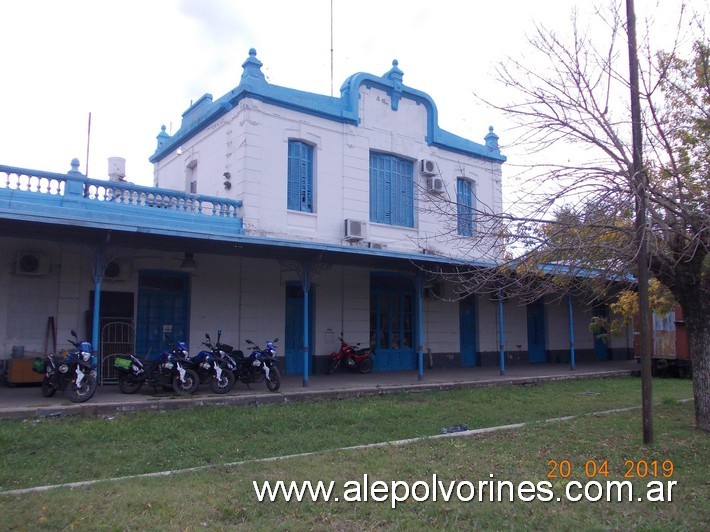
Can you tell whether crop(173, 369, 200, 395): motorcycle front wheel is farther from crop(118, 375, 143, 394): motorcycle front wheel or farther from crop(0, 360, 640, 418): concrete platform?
crop(118, 375, 143, 394): motorcycle front wheel

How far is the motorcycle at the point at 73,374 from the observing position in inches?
399

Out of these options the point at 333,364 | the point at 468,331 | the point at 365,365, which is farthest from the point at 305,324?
the point at 468,331

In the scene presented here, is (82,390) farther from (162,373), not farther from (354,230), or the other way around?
(354,230)

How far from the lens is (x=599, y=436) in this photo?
853cm

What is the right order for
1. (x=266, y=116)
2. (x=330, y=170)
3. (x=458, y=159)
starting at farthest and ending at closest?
(x=458, y=159), (x=330, y=170), (x=266, y=116)

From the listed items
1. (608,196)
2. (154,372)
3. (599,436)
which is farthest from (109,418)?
(608,196)

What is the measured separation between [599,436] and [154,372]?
7704 millimetres

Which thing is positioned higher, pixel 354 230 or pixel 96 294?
pixel 354 230

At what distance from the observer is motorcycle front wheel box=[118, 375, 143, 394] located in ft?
37.4

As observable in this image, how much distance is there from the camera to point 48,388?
1051cm

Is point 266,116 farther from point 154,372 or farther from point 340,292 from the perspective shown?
point 154,372

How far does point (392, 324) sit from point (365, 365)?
2068 millimetres

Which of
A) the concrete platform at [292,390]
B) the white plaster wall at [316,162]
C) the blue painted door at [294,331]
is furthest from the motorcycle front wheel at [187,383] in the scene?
the blue painted door at [294,331]

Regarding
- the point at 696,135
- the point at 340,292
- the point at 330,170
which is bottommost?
the point at 340,292
